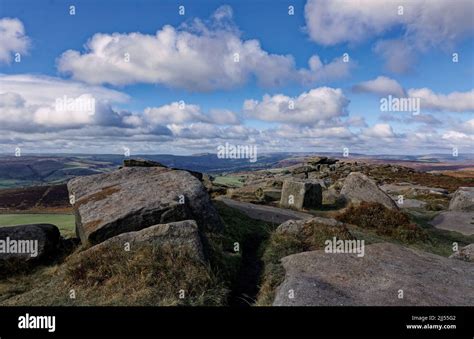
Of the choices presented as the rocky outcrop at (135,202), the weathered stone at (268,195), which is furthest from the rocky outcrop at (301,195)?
the rocky outcrop at (135,202)

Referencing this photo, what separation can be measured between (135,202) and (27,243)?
145 inches

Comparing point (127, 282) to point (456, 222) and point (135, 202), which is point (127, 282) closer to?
point (135, 202)

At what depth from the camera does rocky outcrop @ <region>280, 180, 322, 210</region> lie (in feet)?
75.9

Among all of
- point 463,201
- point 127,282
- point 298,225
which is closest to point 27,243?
point 127,282

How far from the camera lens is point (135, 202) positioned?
534 inches

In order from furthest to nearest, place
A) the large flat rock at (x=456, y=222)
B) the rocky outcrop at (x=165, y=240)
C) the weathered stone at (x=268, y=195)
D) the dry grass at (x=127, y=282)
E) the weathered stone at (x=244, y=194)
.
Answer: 1. the weathered stone at (x=268, y=195)
2. the weathered stone at (x=244, y=194)
3. the large flat rock at (x=456, y=222)
4. the rocky outcrop at (x=165, y=240)
5. the dry grass at (x=127, y=282)

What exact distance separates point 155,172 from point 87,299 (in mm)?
8651

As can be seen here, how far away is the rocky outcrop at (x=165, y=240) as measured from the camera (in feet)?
33.9

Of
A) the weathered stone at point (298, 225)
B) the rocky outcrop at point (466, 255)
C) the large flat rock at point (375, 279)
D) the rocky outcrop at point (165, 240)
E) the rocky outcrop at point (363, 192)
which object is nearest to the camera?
the large flat rock at point (375, 279)

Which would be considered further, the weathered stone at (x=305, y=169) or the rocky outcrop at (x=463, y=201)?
the weathered stone at (x=305, y=169)

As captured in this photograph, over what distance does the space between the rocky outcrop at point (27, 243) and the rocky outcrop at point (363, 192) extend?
17.9m

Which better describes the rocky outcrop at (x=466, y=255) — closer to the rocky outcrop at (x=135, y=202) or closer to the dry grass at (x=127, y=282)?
the rocky outcrop at (x=135, y=202)
